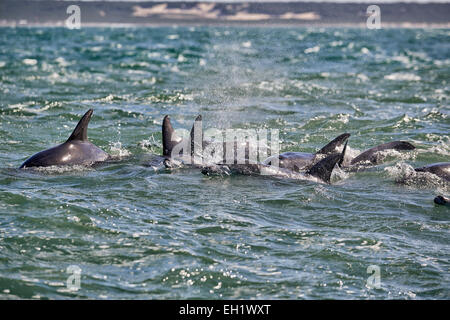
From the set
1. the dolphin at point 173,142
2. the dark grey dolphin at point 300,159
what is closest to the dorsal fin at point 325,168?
the dark grey dolphin at point 300,159

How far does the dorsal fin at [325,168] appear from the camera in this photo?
8109mm

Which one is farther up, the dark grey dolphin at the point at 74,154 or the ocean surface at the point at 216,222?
the dark grey dolphin at the point at 74,154

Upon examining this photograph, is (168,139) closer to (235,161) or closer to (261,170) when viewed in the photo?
(235,161)

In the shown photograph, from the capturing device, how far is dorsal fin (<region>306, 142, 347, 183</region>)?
811 cm

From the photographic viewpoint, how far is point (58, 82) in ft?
68.9

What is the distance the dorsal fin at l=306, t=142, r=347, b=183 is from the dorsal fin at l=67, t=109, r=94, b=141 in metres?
2.90

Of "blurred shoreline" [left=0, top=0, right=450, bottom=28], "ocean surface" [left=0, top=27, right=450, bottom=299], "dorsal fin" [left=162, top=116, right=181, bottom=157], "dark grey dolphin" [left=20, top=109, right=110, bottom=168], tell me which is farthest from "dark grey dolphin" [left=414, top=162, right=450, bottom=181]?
"blurred shoreline" [left=0, top=0, right=450, bottom=28]

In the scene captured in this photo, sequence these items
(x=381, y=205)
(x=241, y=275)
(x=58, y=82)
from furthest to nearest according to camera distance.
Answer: (x=58, y=82), (x=381, y=205), (x=241, y=275)

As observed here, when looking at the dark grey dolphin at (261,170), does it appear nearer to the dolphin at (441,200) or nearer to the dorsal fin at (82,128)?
the dolphin at (441,200)

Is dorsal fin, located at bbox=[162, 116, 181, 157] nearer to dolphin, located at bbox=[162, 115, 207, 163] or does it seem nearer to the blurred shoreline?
dolphin, located at bbox=[162, 115, 207, 163]

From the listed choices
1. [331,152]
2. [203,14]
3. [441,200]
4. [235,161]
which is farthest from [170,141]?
[203,14]

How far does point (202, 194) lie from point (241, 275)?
90.7 inches

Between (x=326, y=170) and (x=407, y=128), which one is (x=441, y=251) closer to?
(x=326, y=170)
